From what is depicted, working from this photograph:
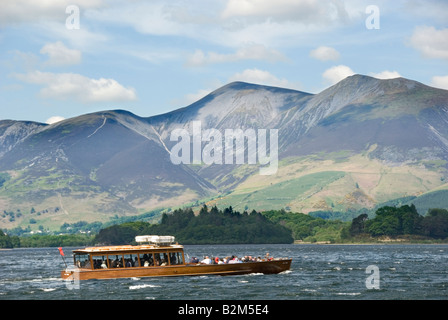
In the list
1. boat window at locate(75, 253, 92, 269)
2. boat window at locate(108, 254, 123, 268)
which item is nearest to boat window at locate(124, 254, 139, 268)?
boat window at locate(108, 254, 123, 268)

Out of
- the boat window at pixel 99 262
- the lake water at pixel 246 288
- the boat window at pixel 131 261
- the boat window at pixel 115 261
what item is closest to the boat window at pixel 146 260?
the boat window at pixel 131 261

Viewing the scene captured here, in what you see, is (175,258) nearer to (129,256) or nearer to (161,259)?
(161,259)

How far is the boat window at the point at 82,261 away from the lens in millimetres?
105625

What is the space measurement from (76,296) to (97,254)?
1670 cm

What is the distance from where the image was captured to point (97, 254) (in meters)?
105

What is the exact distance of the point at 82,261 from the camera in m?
107

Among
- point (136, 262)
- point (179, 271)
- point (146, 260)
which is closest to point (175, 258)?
point (179, 271)

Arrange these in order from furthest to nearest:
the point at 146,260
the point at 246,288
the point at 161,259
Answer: the point at 161,259
the point at 146,260
the point at 246,288

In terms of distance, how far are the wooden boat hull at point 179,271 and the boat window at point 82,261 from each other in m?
1.09

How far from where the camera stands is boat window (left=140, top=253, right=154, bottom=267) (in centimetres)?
10700

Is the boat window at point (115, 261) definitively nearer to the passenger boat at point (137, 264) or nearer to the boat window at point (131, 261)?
the passenger boat at point (137, 264)

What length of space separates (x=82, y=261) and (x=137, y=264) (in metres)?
7.97

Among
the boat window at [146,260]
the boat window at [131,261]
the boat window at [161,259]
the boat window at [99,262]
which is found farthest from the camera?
the boat window at [161,259]
